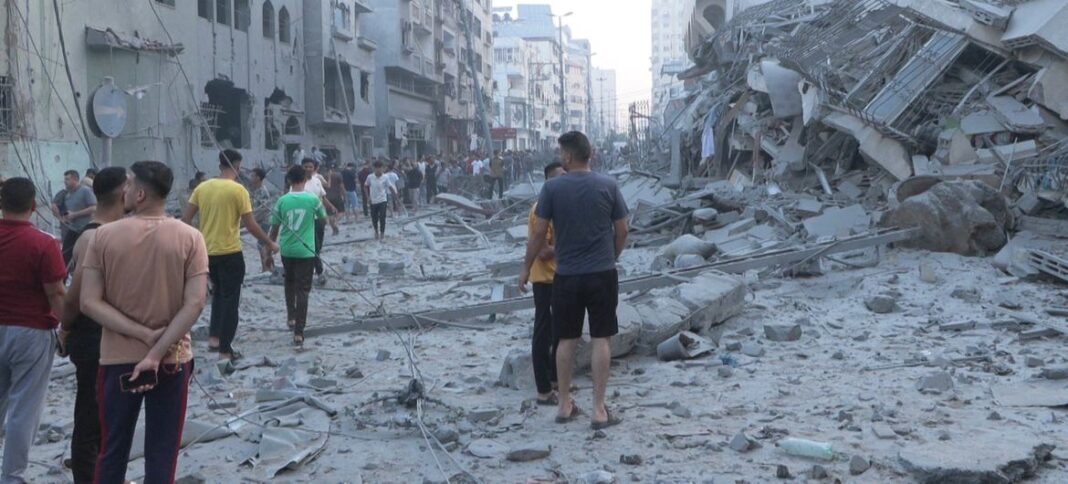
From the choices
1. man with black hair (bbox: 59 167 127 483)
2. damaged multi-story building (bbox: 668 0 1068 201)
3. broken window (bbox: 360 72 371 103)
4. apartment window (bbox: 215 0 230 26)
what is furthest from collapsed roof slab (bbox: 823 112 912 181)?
broken window (bbox: 360 72 371 103)

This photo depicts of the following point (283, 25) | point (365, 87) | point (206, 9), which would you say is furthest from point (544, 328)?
point (365, 87)

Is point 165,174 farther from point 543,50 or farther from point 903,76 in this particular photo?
point 543,50

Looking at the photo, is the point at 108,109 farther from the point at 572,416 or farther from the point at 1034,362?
the point at 1034,362

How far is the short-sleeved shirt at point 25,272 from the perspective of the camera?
417 cm

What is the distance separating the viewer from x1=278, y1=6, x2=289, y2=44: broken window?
3331 cm

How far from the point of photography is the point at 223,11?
2831 centimetres

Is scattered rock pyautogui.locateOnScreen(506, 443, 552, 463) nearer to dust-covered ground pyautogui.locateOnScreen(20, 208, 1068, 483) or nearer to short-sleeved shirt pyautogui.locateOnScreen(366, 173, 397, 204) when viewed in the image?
dust-covered ground pyautogui.locateOnScreen(20, 208, 1068, 483)

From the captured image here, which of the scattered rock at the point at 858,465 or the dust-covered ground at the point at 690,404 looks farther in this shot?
the dust-covered ground at the point at 690,404

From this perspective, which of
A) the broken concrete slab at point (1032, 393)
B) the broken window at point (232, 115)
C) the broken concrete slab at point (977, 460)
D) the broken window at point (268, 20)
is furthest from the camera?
the broken window at point (268, 20)

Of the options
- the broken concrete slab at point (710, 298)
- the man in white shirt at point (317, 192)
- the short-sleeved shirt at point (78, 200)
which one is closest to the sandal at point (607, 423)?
the broken concrete slab at point (710, 298)

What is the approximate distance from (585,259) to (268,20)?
1154 inches

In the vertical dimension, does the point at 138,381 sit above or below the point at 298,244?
below

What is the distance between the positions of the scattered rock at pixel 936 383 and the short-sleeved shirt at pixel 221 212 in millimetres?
5056

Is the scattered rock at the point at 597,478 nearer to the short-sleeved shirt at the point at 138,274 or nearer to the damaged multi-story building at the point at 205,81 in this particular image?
the short-sleeved shirt at the point at 138,274
